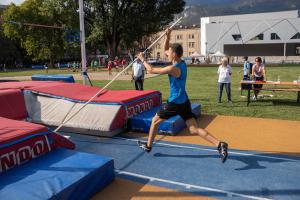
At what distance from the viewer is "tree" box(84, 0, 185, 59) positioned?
3306cm

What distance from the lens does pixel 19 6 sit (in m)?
46.6

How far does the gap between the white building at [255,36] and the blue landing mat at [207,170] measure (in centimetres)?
4918

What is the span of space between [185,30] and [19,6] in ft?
173

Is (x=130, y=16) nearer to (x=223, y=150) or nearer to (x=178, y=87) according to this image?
(x=178, y=87)

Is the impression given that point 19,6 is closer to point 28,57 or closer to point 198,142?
point 28,57

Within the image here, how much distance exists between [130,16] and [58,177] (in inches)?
1345

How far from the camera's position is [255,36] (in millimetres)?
51594

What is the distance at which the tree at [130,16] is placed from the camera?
33.1 metres

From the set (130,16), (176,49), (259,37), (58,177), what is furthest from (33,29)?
(58,177)

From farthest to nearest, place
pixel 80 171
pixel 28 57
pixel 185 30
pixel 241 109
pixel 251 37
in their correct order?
pixel 185 30 → pixel 28 57 → pixel 251 37 → pixel 241 109 → pixel 80 171

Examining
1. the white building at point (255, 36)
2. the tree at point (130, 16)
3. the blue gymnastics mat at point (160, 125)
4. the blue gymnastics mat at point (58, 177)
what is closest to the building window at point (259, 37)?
the white building at point (255, 36)

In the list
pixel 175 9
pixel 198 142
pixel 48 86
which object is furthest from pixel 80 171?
pixel 175 9

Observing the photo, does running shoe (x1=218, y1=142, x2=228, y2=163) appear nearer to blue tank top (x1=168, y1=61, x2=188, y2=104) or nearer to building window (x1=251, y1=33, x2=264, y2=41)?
blue tank top (x1=168, y1=61, x2=188, y2=104)

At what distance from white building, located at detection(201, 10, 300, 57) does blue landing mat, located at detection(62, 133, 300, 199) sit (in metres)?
49.2
